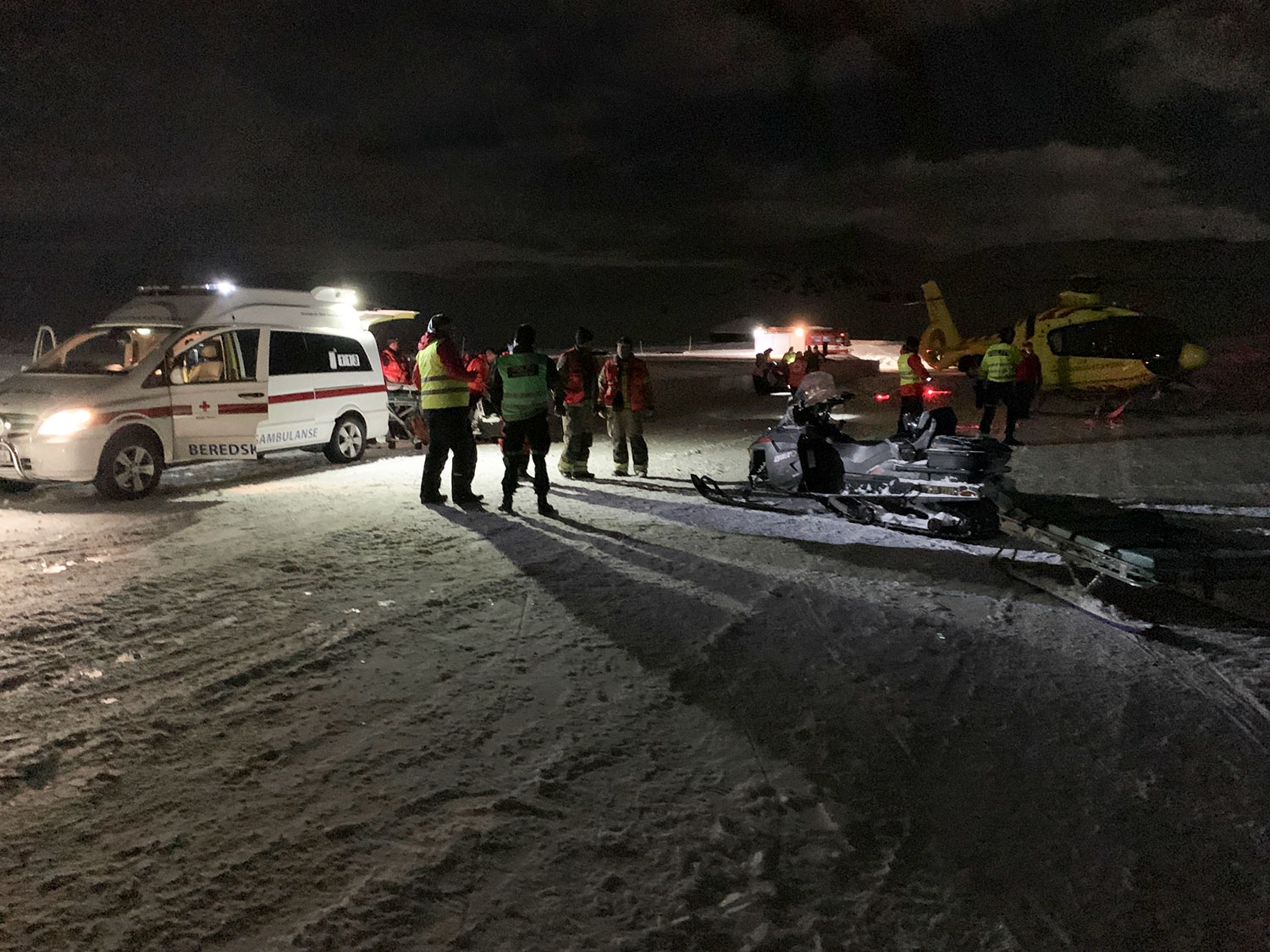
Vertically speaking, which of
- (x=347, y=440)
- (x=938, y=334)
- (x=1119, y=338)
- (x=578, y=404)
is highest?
(x=938, y=334)

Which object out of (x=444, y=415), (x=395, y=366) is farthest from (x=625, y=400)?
(x=395, y=366)

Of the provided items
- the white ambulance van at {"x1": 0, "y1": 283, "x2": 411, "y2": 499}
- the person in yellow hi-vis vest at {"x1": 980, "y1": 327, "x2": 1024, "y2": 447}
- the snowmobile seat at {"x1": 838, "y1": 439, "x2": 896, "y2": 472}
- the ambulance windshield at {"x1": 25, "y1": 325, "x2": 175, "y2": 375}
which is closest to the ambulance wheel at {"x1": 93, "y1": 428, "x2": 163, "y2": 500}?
the white ambulance van at {"x1": 0, "y1": 283, "x2": 411, "y2": 499}

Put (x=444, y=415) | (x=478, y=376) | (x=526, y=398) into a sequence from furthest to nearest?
(x=478, y=376) → (x=444, y=415) → (x=526, y=398)

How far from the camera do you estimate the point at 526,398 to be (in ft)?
27.8

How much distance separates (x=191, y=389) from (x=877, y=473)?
762cm

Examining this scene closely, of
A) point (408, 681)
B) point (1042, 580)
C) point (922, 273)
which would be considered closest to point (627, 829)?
point (408, 681)

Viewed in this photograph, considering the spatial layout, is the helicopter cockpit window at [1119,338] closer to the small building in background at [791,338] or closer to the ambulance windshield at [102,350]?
the small building in background at [791,338]

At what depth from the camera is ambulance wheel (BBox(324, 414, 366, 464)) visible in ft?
38.7

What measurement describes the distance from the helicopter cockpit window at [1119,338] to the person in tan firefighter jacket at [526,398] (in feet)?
51.3

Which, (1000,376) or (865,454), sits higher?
(1000,376)

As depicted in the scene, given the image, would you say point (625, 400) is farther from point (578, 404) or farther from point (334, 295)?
point (334, 295)

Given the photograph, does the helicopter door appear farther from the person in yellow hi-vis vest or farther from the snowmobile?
the person in yellow hi-vis vest

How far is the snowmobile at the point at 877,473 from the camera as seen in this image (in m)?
7.53

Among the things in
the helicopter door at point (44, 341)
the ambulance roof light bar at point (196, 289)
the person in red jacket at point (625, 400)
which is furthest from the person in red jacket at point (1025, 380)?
the helicopter door at point (44, 341)
